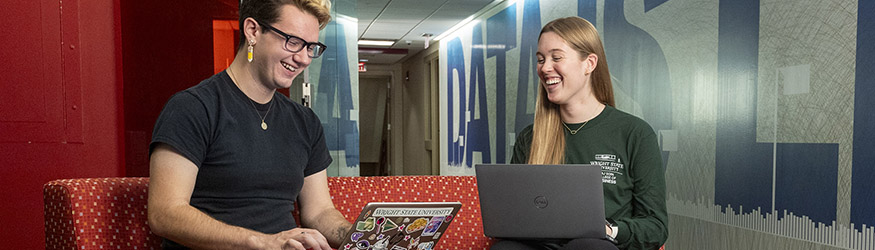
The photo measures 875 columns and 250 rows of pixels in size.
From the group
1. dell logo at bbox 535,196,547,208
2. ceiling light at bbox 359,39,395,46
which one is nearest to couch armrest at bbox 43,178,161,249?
dell logo at bbox 535,196,547,208

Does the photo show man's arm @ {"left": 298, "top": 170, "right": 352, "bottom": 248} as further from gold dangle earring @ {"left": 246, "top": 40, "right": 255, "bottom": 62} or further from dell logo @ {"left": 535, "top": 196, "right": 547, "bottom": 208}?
dell logo @ {"left": 535, "top": 196, "right": 547, "bottom": 208}

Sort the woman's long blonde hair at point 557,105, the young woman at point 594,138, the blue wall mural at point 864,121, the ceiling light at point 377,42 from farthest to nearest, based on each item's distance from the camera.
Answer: the ceiling light at point 377,42, the blue wall mural at point 864,121, the woman's long blonde hair at point 557,105, the young woman at point 594,138

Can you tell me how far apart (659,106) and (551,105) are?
1.90 metres

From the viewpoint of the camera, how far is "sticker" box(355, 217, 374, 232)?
136cm

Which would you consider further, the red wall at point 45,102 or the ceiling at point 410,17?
the ceiling at point 410,17

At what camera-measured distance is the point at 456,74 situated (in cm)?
895

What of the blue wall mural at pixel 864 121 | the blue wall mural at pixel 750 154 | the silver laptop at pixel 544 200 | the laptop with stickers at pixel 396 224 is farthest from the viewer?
the blue wall mural at pixel 750 154

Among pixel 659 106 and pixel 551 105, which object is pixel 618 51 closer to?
pixel 659 106

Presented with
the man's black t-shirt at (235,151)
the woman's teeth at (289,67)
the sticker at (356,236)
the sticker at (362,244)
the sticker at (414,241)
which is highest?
the woman's teeth at (289,67)

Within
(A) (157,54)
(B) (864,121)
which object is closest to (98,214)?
(A) (157,54)

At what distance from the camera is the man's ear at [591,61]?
1966 mm

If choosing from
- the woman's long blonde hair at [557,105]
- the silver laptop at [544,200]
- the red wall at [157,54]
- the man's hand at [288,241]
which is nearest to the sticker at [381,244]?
the man's hand at [288,241]

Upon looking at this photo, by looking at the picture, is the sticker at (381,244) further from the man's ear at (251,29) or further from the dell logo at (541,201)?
the man's ear at (251,29)

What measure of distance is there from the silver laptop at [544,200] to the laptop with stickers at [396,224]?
0.20 metres
